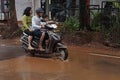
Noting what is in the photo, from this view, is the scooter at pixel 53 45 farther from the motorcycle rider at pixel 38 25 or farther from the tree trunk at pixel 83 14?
the tree trunk at pixel 83 14

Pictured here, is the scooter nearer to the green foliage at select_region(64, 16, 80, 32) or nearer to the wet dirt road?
the wet dirt road

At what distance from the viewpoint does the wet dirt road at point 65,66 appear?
10.4m

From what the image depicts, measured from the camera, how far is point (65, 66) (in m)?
11.8

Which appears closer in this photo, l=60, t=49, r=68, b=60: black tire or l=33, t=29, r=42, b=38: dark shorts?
l=60, t=49, r=68, b=60: black tire

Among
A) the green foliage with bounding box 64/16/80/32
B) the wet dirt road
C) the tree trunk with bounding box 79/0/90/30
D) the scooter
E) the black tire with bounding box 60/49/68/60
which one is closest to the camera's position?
the wet dirt road

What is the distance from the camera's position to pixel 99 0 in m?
23.0

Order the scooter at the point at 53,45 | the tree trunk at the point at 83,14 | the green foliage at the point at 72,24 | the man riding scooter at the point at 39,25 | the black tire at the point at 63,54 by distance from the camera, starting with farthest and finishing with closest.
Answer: the tree trunk at the point at 83,14 → the green foliage at the point at 72,24 → the man riding scooter at the point at 39,25 → the scooter at the point at 53,45 → the black tire at the point at 63,54

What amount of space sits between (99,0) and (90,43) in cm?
753

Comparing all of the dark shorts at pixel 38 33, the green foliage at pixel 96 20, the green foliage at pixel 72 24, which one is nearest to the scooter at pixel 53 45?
the dark shorts at pixel 38 33

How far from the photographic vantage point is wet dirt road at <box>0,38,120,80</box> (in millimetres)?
10375

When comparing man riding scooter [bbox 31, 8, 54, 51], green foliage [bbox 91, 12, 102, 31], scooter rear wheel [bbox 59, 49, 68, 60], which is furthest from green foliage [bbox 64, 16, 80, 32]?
scooter rear wheel [bbox 59, 49, 68, 60]

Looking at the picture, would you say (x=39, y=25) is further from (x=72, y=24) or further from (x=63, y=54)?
A: (x=72, y=24)

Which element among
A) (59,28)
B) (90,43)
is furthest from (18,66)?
(59,28)

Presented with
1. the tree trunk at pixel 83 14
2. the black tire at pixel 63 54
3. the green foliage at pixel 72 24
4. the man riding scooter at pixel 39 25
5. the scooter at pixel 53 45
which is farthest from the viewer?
the tree trunk at pixel 83 14
